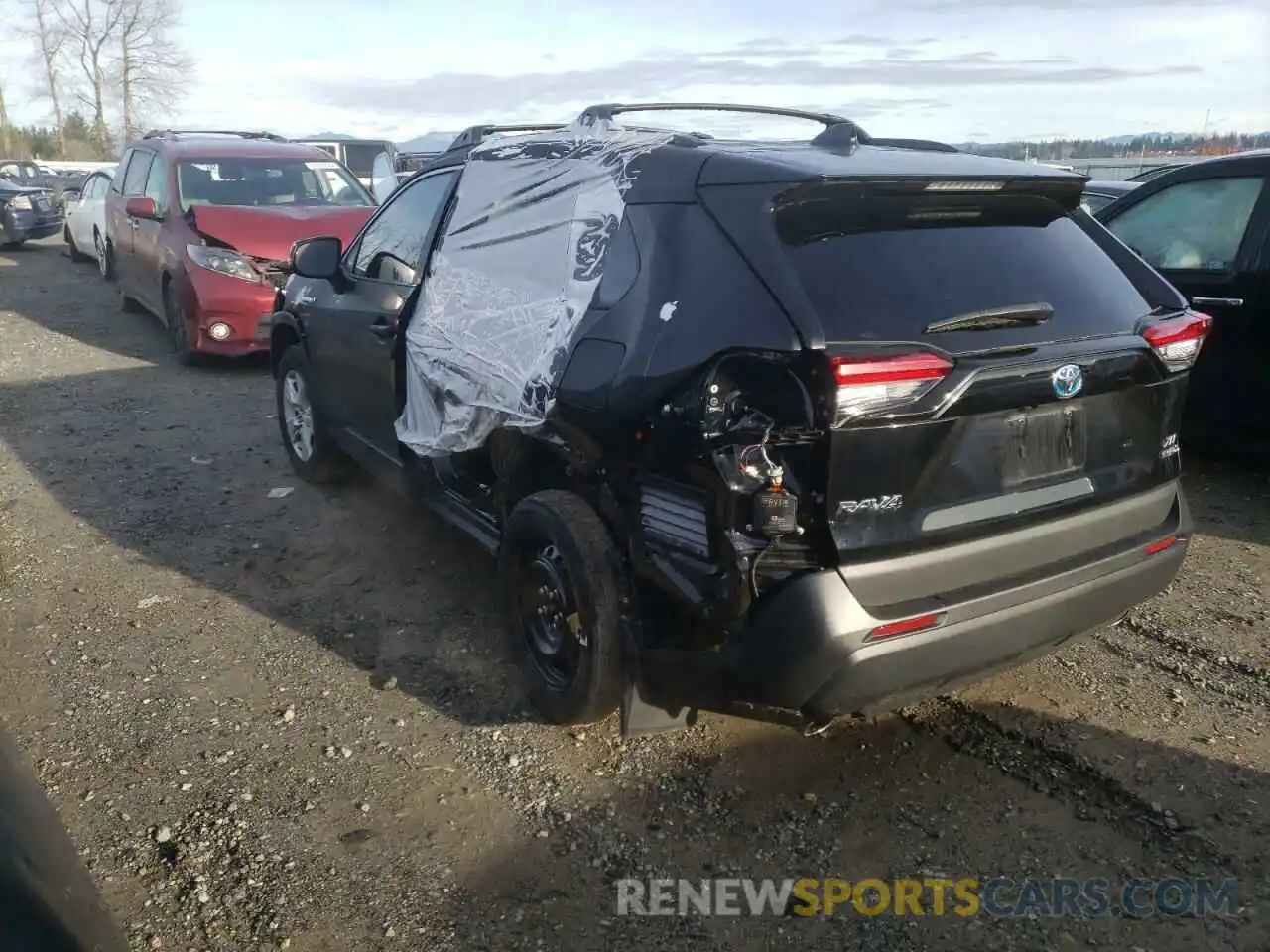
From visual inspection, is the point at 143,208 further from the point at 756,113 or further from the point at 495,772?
the point at 495,772

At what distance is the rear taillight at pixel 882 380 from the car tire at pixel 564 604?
3.12 ft

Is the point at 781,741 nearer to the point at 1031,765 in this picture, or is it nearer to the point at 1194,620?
the point at 1031,765

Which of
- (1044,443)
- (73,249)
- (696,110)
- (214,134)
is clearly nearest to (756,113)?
(696,110)

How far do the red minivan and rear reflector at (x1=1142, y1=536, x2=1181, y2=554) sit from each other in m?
6.47

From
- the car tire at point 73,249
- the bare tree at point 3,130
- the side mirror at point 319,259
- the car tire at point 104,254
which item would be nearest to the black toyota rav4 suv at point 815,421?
the side mirror at point 319,259

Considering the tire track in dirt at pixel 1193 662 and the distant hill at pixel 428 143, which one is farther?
the distant hill at pixel 428 143

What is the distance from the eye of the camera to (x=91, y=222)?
14.6 metres

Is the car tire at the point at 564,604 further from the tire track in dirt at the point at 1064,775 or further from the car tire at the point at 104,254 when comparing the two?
the car tire at the point at 104,254

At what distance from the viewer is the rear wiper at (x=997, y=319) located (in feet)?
9.04

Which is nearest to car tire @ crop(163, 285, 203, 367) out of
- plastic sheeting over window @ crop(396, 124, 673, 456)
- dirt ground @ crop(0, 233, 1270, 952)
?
dirt ground @ crop(0, 233, 1270, 952)

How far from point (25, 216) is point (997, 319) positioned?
20372 mm

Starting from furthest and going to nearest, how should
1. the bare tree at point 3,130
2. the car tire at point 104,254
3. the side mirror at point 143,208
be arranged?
the bare tree at point 3,130 → the car tire at point 104,254 → the side mirror at point 143,208

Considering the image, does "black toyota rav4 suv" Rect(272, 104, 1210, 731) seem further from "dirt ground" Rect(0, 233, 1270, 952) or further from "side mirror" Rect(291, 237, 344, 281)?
"side mirror" Rect(291, 237, 344, 281)

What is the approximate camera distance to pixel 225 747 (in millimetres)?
3510
